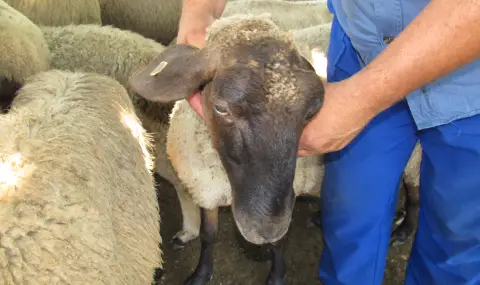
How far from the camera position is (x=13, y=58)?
7.04 feet

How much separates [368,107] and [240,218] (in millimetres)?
491

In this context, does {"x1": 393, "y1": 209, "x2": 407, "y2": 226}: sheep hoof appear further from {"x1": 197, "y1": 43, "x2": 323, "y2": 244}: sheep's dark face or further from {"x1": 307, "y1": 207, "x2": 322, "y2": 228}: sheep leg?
{"x1": 197, "y1": 43, "x2": 323, "y2": 244}: sheep's dark face

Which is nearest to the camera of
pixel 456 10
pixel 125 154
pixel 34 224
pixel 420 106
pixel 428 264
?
pixel 456 10

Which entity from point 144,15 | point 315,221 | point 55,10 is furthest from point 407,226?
point 55,10

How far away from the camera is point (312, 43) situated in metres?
2.35

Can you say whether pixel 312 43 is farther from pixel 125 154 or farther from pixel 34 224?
pixel 34 224

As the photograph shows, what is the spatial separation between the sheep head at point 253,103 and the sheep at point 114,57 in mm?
904

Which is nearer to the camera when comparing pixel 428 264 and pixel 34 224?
pixel 34 224

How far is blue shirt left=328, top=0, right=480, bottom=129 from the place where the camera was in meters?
1.46

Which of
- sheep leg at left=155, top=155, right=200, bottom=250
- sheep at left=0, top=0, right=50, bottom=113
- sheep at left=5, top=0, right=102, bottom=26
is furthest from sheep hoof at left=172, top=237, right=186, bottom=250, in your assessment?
sheep at left=5, top=0, right=102, bottom=26

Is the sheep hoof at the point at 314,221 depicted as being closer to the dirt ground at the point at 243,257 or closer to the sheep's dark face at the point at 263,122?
the dirt ground at the point at 243,257

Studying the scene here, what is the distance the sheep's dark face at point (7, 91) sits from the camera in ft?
7.09

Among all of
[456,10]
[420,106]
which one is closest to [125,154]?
[420,106]

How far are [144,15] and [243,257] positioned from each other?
197 centimetres
